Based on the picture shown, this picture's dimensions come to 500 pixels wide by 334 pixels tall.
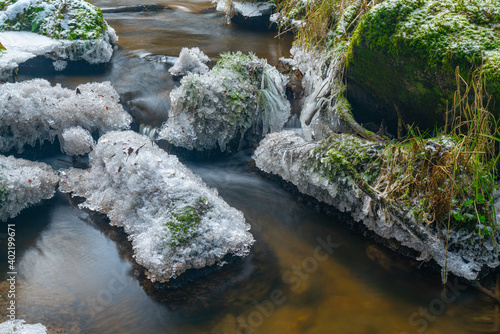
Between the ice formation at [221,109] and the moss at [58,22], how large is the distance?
2.35m

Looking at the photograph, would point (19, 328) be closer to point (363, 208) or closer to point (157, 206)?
point (157, 206)

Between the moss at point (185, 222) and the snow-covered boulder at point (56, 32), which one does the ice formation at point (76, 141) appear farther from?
the moss at point (185, 222)

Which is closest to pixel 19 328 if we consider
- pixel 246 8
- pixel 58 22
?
pixel 58 22

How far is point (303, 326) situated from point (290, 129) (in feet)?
8.52

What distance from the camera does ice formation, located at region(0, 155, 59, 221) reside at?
12.4 feet

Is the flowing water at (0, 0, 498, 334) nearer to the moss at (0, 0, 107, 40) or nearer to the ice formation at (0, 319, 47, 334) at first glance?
the ice formation at (0, 319, 47, 334)

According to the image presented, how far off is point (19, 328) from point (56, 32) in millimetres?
4559

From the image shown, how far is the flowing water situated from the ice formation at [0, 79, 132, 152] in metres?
→ 1.00

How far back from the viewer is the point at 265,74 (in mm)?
4871

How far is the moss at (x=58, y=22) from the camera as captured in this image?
5930 millimetres

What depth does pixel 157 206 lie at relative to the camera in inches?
142

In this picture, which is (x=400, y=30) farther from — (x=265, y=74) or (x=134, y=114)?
(x=134, y=114)

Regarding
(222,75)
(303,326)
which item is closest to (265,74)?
(222,75)

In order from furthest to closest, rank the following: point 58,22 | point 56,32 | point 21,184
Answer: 1. point 58,22
2. point 56,32
3. point 21,184
